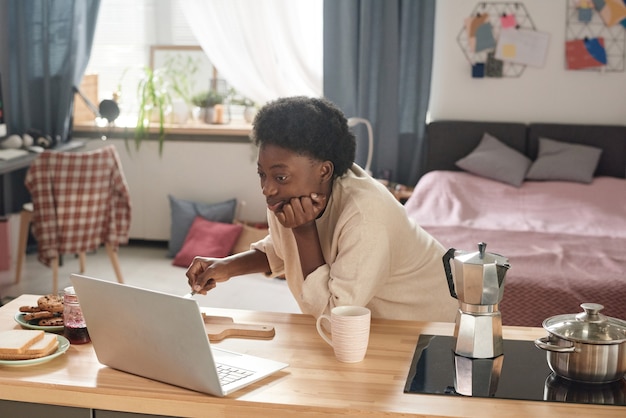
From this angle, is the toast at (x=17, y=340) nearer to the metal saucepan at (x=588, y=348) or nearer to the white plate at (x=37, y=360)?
the white plate at (x=37, y=360)

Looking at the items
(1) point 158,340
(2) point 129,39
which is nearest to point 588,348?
(1) point 158,340

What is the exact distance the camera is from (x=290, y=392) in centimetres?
154

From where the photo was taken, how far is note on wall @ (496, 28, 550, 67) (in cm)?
525

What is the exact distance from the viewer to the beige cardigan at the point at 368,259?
1884mm

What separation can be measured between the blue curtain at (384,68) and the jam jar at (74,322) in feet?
12.0

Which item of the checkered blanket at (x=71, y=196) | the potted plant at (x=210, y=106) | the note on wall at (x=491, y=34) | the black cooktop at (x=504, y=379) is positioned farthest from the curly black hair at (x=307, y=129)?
the potted plant at (x=210, y=106)

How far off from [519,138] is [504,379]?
378 cm

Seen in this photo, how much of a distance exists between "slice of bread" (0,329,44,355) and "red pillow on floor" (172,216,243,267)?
3482 mm

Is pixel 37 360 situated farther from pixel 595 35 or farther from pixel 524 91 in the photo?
pixel 595 35

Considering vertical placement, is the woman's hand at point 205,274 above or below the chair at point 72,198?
A: above

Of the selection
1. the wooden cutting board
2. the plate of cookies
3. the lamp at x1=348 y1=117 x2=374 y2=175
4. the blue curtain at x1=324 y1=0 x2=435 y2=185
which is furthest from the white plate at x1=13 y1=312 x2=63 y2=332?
the blue curtain at x1=324 y1=0 x2=435 y2=185

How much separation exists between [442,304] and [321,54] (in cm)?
360

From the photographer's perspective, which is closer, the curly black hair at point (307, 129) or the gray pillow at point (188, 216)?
the curly black hair at point (307, 129)

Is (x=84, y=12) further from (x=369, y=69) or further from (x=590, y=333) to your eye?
(x=590, y=333)
